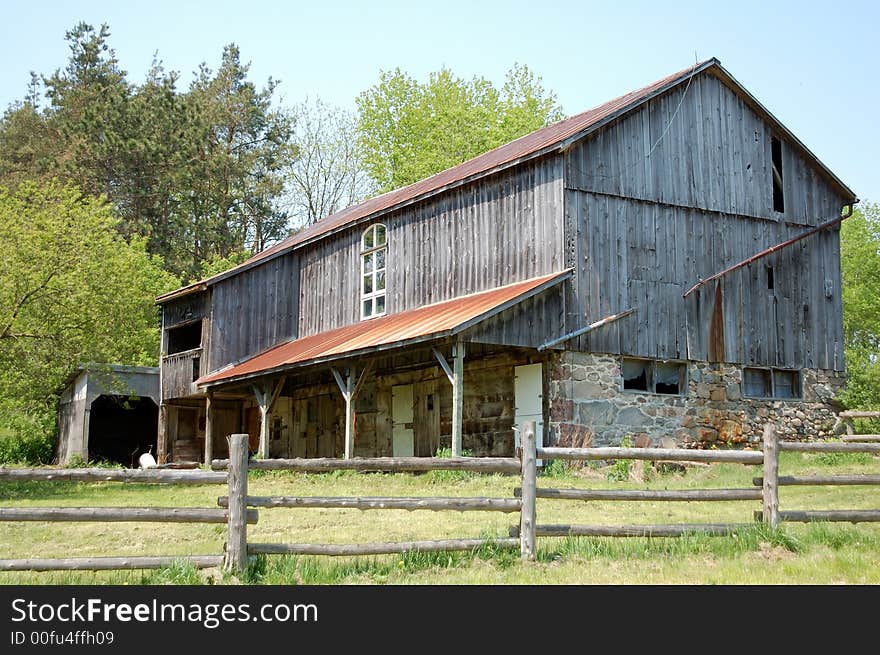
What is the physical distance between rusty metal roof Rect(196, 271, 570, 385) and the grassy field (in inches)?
110

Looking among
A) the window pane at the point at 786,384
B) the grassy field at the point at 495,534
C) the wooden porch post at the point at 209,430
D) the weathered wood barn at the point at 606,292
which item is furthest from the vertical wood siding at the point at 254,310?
the window pane at the point at 786,384

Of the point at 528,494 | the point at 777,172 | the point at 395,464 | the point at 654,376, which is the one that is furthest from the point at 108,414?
the point at 528,494

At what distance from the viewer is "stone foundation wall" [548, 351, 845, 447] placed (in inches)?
821

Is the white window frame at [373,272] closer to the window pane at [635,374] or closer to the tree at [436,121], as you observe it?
the window pane at [635,374]

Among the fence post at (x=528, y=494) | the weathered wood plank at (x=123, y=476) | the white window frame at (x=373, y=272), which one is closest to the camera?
the weathered wood plank at (x=123, y=476)

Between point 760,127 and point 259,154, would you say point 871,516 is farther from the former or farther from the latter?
point 259,154

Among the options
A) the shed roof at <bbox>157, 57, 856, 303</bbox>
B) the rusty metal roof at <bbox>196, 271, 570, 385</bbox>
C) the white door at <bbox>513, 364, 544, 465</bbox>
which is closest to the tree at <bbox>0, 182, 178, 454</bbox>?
Result: the rusty metal roof at <bbox>196, 271, 570, 385</bbox>

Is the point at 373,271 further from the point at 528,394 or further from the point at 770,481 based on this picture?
the point at 770,481

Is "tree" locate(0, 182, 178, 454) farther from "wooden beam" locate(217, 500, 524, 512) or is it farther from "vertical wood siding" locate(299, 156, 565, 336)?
"wooden beam" locate(217, 500, 524, 512)

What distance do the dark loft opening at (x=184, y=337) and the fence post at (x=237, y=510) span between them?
23.2 m

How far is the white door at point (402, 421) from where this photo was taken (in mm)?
24812

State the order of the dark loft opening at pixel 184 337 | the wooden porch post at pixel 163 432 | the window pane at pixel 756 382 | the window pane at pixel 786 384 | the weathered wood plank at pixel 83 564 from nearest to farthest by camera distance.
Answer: the weathered wood plank at pixel 83 564 → the window pane at pixel 756 382 → the window pane at pixel 786 384 → the wooden porch post at pixel 163 432 → the dark loft opening at pixel 184 337

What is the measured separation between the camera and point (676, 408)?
72.7ft
